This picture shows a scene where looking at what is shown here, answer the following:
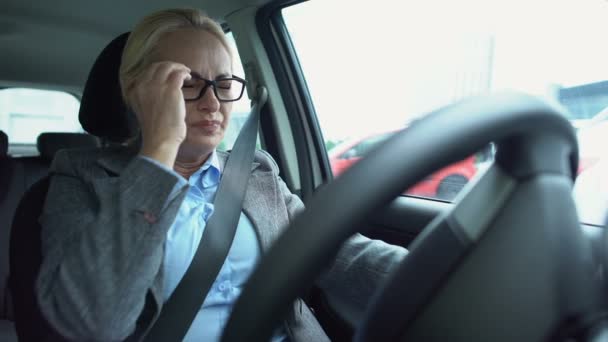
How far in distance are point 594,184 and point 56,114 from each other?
3948 mm

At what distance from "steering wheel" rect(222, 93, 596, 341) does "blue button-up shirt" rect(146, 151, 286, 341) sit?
62 centimetres

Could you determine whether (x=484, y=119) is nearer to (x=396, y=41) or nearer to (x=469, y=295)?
(x=469, y=295)

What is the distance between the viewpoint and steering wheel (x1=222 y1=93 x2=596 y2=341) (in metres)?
0.39

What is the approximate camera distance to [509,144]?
18.0 inches

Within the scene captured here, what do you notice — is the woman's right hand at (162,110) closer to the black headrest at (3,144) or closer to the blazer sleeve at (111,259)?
the blazer sleeve at (111,259)

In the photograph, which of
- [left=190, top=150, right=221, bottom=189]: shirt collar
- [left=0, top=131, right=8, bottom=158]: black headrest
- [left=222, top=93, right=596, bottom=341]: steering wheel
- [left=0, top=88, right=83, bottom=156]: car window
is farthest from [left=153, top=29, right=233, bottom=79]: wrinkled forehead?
[left=0, top=88, right=83, bottom=156]: car window

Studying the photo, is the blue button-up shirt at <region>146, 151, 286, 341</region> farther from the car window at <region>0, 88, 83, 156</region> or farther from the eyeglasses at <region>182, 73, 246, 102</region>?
the car window at <region>0, 88, 83, 156</region>

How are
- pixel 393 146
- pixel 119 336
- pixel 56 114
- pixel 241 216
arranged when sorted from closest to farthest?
pixel 393 146 → pixel 119 336 → pixel 241 216 → pixel 56 114

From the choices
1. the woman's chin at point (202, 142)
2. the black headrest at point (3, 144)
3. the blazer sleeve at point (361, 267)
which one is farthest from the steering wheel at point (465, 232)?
the black headrest at point (3, 144)

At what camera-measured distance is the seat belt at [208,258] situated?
991 millimetres

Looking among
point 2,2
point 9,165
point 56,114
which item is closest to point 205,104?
point 9,165

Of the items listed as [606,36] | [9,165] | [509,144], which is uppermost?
[606,36]

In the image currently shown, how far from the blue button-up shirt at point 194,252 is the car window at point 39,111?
2666 millimetres

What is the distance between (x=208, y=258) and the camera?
3.48ft
